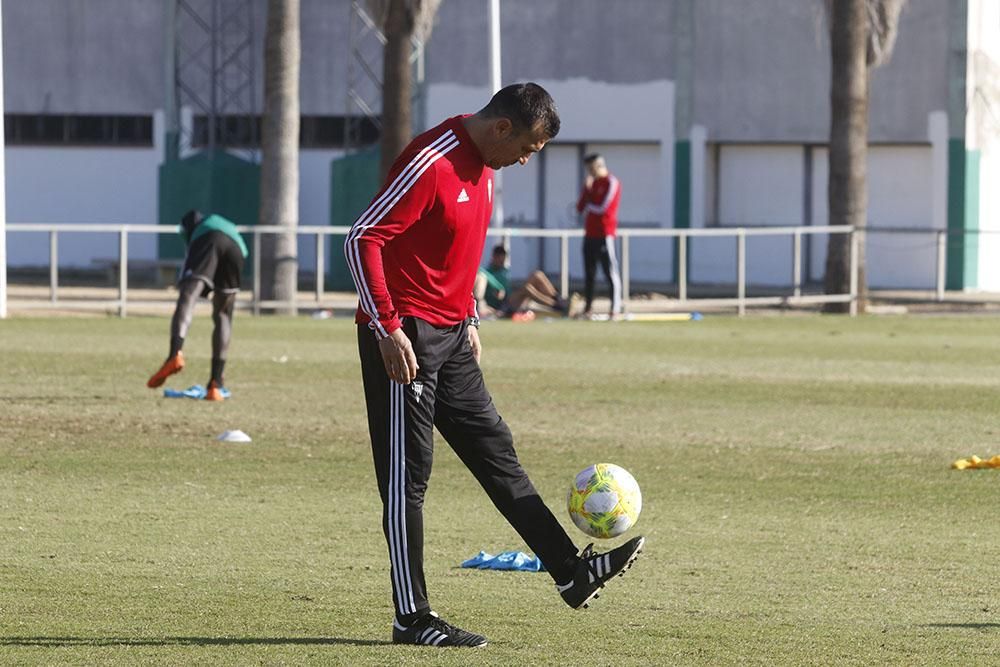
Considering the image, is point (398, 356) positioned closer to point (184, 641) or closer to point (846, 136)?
point (184, 641)

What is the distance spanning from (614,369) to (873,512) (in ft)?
29.3

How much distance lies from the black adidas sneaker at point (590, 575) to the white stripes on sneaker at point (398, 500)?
60 centimetres

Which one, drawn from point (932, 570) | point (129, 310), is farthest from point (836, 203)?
point (932, 570)

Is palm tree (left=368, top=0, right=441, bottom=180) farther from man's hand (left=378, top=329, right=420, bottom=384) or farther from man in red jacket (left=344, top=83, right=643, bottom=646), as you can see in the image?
man's hand (left=378, top=329, right=420, bottom=384)

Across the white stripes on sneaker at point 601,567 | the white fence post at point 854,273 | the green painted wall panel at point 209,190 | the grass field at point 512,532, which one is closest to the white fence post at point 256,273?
the grass field at point 512,532

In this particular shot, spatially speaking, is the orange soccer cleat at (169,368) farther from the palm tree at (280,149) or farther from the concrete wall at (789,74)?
the concrete wall at (789,74)

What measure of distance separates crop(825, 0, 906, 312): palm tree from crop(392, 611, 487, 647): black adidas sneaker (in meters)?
22.6

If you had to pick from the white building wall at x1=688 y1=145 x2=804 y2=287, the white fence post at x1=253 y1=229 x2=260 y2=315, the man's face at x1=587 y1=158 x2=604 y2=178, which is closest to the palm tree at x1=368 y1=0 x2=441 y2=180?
the white fence post at x1=253 y1=229 x2=260 y2=315

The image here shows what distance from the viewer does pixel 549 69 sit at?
40.0 m

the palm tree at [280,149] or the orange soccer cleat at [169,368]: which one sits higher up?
the palm tree at [280,149]

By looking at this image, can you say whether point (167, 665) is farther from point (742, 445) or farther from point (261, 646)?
point (742, 445)

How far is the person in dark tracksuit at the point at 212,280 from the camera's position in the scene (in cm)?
1589

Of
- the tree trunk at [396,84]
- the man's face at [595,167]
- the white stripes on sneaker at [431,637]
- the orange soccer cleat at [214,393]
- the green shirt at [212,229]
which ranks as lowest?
the white stripes on sneaker at [431,637]

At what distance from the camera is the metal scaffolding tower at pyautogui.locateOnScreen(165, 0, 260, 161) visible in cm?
4250
